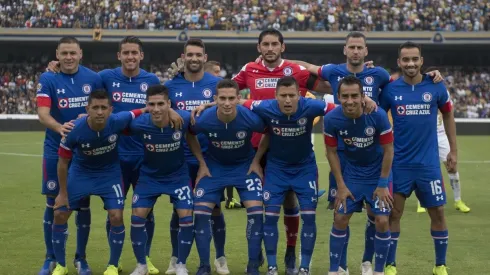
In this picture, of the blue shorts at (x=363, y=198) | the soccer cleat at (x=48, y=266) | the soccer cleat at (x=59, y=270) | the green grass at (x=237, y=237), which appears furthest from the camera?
the green grass at (x=237, y=237)

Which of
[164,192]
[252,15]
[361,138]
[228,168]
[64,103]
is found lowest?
[252,15]

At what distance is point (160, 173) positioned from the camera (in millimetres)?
8852

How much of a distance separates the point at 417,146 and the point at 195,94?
7.97 ft

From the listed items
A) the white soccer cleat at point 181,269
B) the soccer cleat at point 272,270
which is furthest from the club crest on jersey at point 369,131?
the white soccer cleat at point 181,269

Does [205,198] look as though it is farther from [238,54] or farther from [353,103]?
[238,54]

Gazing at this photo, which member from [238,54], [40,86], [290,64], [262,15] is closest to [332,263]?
[290,64]

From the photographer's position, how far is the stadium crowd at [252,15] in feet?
137

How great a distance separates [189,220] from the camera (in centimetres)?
873

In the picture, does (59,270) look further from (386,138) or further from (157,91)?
(386,138)

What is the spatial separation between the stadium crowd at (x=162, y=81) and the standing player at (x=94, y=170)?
2827 centimetres

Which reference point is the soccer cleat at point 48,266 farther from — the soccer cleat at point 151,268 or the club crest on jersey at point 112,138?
the club crest on jersey at point 112,138

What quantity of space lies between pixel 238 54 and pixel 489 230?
1336 inches

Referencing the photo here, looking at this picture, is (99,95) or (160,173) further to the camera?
(160,173)

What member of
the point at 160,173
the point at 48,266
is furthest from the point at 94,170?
the point at 48,266
